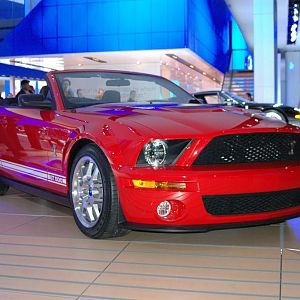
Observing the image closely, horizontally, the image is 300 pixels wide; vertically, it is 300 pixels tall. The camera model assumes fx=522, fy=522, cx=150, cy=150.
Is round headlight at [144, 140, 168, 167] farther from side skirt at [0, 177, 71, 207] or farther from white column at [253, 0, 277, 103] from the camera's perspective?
white column at [253, 0, 277, 103]

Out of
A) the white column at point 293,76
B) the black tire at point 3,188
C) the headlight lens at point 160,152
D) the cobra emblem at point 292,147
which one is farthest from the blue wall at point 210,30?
the headlight lens at point 160,152

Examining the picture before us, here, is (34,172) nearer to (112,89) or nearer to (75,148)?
(75,148)

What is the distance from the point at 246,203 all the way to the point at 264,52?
1664cm

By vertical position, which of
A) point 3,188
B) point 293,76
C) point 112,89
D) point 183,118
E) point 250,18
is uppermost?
point 250,18

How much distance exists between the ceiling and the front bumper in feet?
71.5

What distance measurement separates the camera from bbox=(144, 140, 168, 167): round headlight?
3.66 metres

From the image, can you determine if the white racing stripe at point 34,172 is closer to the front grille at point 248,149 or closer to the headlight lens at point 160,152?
the headlight lens at point 160,152

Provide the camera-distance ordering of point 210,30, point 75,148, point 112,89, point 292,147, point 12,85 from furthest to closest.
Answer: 1. point 12,85
2. point 210,30
3. point 112,89
4. point 75,148
5. point 292,147

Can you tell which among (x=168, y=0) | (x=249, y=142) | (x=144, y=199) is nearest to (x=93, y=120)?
(x=144, y=199)

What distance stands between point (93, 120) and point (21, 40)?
2406 centimetres

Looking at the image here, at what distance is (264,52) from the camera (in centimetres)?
1944

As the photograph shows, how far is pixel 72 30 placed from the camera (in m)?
26.3

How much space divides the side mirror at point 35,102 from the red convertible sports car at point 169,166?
14 centimetres

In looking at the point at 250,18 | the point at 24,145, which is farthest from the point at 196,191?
the point at 250,18
